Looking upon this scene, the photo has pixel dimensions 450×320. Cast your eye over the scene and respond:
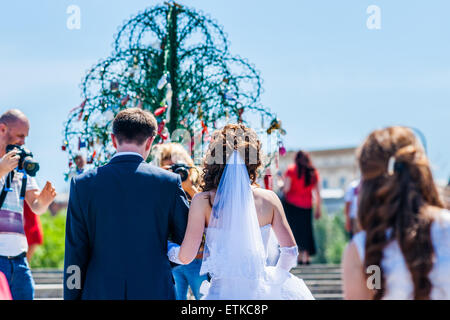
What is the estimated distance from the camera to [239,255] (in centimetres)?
357

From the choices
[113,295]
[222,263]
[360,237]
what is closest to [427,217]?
[360,237]

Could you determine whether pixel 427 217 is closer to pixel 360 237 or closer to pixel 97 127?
pixel 360 237

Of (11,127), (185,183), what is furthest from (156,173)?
(11,127)

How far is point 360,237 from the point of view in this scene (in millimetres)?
2598

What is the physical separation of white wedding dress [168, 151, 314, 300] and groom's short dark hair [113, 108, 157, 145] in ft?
1.72

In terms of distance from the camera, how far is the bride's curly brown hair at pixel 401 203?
2.50 metres

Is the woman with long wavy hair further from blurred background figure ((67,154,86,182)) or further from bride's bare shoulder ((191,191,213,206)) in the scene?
blurred background figure ((67,154,86,182))

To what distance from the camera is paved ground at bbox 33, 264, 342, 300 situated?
7.04 metres

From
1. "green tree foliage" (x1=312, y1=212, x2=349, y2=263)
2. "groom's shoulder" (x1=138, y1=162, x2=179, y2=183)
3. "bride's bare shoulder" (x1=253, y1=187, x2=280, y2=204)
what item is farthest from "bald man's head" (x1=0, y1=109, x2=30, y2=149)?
"green tree foliage" (x1=312, y1=212, x2=349, y2=263)

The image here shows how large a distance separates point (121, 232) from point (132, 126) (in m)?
0.60

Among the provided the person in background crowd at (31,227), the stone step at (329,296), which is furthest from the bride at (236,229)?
the stone step at (329,296)

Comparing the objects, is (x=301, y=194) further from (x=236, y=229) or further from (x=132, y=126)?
(x=132, y=126)

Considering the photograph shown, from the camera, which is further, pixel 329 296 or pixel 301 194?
pixel 301 194
